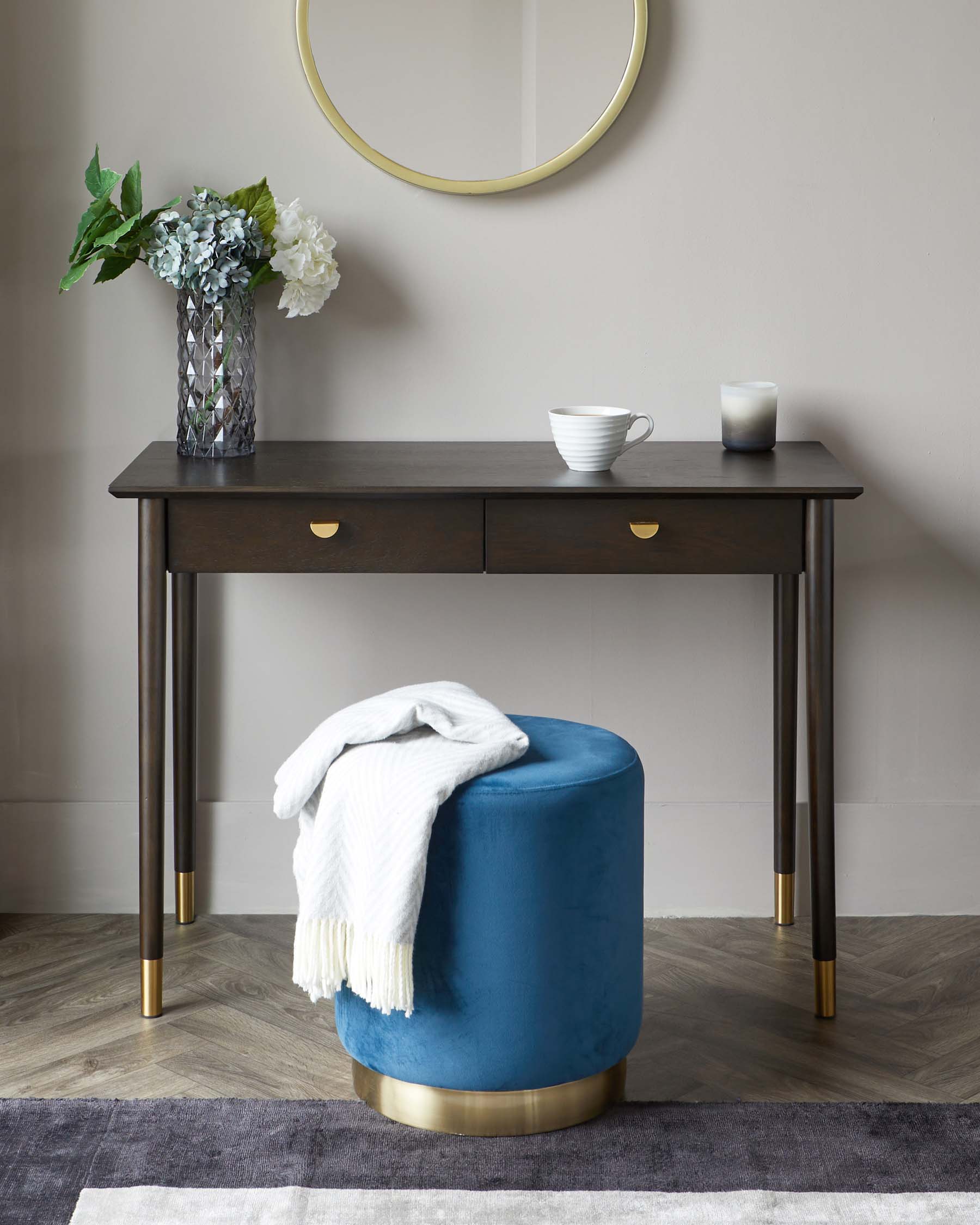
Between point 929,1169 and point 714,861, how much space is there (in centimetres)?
92

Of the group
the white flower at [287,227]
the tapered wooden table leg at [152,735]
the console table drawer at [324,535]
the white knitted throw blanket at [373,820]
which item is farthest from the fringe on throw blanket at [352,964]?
the white flower at [287,227]

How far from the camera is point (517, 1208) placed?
5.46ft

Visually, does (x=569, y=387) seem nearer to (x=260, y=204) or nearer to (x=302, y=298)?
(x=302, y=298)

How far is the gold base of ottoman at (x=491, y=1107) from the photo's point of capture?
71.6 inches

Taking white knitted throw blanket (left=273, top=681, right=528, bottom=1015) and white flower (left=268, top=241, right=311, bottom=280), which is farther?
white flower (left=268, top=241, right=311, bottom=280)

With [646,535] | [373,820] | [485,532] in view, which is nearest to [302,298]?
[485,532]

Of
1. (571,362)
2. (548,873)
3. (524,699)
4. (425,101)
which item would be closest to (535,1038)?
(548,873)

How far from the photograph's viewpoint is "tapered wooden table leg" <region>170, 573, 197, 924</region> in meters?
2.50

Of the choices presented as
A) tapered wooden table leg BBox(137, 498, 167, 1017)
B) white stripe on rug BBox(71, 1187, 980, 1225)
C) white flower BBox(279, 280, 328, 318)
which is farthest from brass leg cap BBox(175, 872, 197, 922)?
white flower BBox(279, 280, 328, 318)

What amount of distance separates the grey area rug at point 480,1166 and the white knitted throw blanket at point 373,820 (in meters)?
0.21

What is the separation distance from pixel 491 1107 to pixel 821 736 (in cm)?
77

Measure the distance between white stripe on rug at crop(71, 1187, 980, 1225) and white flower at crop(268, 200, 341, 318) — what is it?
56.1 inches

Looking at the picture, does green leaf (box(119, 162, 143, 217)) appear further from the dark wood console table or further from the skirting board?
the skirting board

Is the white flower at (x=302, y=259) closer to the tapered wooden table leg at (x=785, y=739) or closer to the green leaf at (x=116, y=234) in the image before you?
the green leaf at (x=116, y=234)
